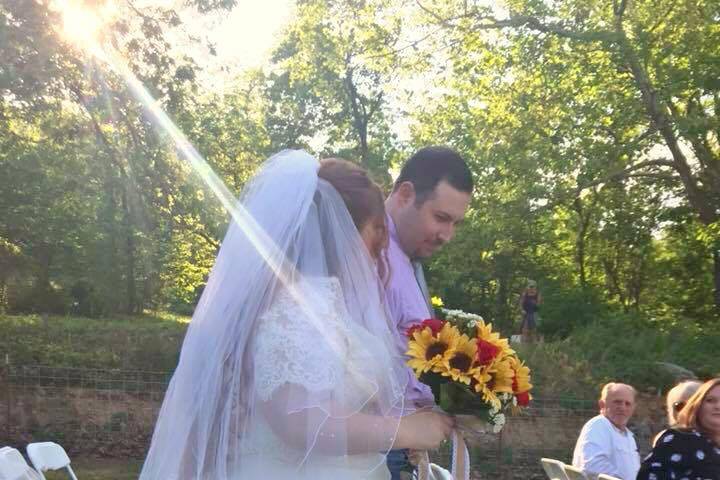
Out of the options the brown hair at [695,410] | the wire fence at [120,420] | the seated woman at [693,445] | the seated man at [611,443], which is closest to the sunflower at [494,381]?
the seated woman at [693,445]

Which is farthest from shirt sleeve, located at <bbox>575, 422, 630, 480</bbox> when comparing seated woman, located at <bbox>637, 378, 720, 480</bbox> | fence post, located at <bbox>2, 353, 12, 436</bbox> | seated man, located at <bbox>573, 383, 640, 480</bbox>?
fence post, located at <bbox>2, 353, 12, 436</bbox>

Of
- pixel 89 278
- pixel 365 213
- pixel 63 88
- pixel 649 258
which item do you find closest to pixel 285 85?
pixel 89 278

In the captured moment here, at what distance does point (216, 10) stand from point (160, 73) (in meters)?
1.11

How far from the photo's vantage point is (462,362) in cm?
222

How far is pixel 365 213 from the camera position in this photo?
2129 millimetres

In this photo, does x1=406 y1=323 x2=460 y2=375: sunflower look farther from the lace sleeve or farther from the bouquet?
the lace sleeve

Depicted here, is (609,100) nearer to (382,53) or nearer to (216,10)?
(382,53)

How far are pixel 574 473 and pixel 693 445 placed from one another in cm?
158

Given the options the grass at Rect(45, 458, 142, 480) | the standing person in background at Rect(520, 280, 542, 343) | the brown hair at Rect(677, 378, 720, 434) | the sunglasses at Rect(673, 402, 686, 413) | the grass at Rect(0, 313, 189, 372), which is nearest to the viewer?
the brown hair at Rect(677, 378, 720, 434)

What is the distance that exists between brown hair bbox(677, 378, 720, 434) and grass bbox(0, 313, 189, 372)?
8.19m

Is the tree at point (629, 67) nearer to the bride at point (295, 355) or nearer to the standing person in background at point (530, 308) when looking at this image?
the standing person in background at point (530, 308)

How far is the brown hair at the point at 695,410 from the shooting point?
436 cm

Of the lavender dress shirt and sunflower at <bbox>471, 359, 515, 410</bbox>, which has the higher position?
the lavender dress shirt

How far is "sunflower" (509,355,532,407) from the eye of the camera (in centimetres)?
227
